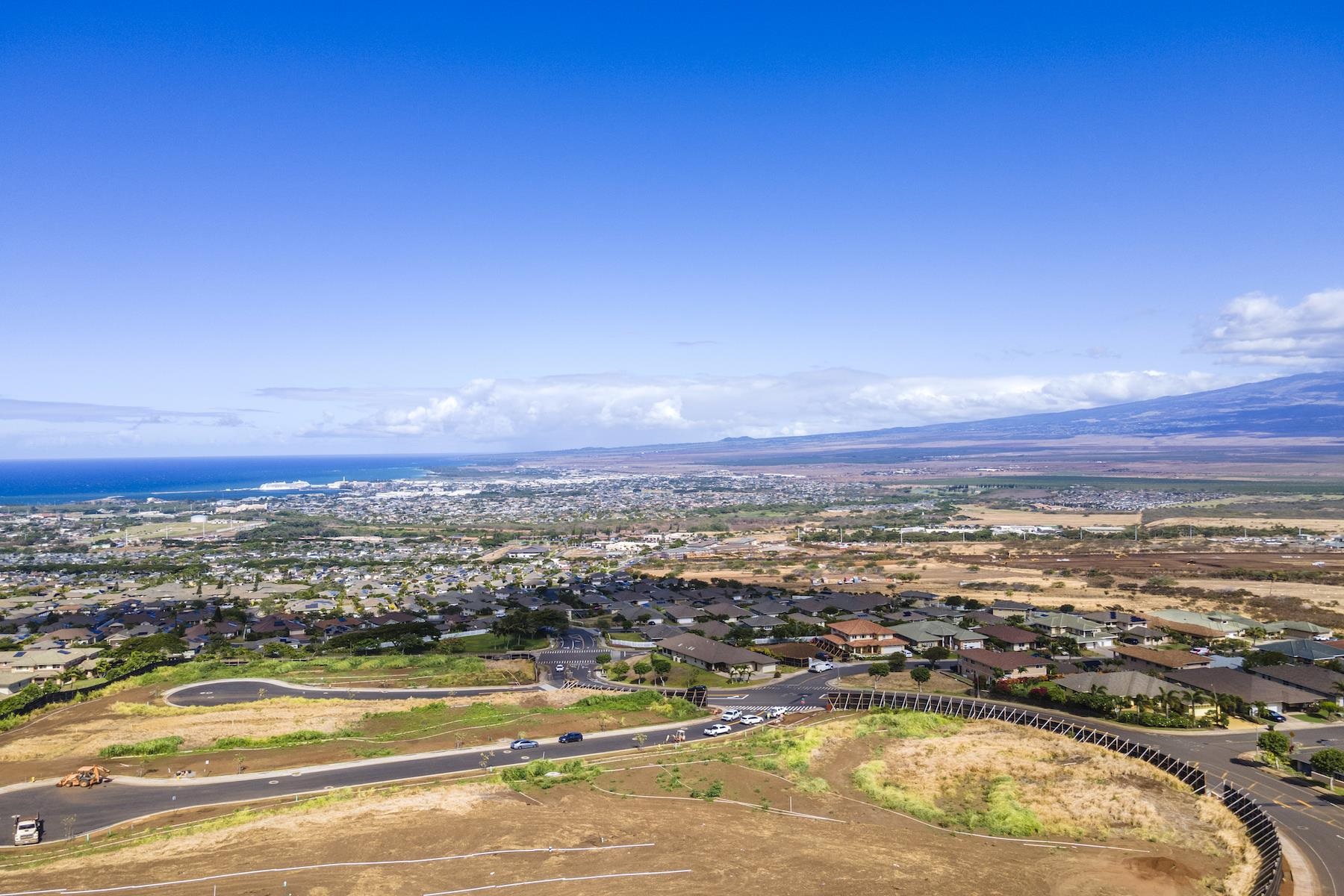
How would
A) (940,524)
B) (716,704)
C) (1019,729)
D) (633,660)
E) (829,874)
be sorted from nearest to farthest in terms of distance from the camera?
(829,874) < (1019,729) < (716,704) < (633,660) < (940,524)

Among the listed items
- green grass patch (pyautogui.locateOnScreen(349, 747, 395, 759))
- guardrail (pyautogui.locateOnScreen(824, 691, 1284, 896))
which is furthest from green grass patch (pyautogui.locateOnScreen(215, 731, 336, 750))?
guardrail (pyautogui.locateOnScreen(824, 691, 1284, 896))

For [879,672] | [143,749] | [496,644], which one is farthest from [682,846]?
[496,644]

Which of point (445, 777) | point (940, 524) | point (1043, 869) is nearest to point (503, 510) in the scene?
point (940, 524)

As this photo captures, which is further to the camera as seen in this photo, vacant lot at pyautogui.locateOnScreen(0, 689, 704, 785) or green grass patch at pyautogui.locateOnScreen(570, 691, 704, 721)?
green grass patch at pyautogui.locateOnScreen(570, 691, 704, 721)

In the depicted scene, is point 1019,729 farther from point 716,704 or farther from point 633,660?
point 633,660

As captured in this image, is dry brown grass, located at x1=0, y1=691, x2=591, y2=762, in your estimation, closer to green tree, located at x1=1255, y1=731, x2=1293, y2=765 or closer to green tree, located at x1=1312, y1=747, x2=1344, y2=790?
green tree, located at x1=1255, y1=731, x2=1293, y2=765

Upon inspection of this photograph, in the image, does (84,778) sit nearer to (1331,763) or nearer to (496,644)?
(496,644)
